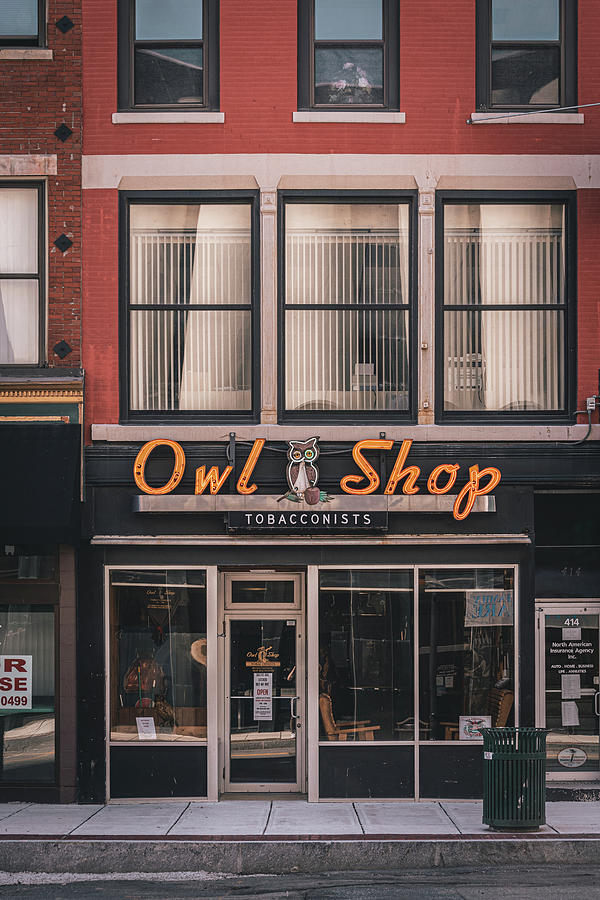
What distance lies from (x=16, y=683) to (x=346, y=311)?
20.9ft

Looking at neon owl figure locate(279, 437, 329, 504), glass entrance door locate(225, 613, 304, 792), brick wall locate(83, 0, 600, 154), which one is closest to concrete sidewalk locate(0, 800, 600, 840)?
glass entrance door locate(225, 613, 304, 792)

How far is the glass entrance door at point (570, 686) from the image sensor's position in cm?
1412

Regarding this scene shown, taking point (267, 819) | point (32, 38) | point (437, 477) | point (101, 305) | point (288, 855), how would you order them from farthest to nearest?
1. point (32, 38)
2. point (101, 305)
3. point (437, 477)
4. point (267, 819)
5. point (288, 855)

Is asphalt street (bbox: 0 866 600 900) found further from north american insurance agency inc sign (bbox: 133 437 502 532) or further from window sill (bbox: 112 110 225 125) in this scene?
window sill (bbox: 112 110 225 125)

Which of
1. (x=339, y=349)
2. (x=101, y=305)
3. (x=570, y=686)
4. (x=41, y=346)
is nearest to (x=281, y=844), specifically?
(x=570, y=686)

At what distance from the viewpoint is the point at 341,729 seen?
1369 centimetres

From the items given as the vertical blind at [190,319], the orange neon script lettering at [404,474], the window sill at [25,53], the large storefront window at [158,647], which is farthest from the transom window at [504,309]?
the window sill at [25,53]

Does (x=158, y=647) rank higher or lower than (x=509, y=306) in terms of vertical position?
lower

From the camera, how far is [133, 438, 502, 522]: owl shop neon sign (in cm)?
1345

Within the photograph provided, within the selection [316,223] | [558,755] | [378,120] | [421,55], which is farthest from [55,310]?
[558,755]

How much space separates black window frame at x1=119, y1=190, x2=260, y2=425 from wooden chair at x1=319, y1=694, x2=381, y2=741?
3.76 m

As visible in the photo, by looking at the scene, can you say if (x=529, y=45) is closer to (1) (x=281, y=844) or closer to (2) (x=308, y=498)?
(2) (x=308, y=498)

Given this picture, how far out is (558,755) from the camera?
14117 millimetres

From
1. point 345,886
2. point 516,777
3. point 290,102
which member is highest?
point 290,102
